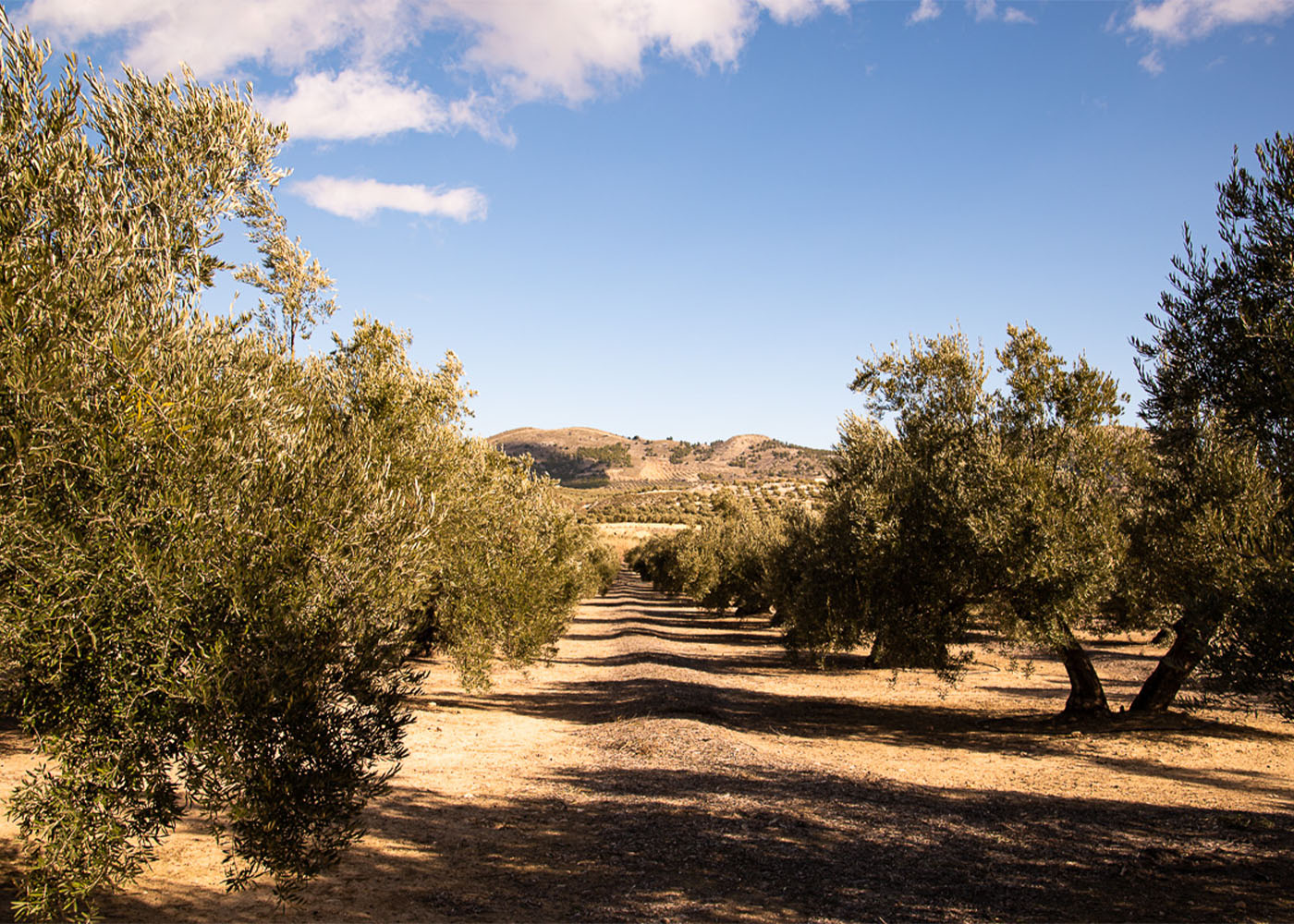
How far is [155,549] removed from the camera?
7.67 meters

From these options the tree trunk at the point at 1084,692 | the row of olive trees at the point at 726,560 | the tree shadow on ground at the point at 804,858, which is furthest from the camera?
the row of olive trees at the point at 726,560

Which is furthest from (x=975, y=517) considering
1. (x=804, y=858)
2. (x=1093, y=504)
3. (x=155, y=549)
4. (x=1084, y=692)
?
(x=155, y=549)

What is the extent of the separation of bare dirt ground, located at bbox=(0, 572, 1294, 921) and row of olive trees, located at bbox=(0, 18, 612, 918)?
247 cm

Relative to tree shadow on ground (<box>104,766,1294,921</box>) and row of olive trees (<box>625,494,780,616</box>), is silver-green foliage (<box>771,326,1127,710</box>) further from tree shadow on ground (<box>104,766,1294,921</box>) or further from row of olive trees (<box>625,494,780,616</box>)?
row of olive trees (<box>625,494,780,616</box>)

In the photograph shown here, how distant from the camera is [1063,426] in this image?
20.4 m

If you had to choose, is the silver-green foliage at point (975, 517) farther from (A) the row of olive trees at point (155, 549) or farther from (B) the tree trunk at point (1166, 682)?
(A) the row of olive trees at point (155, 549)

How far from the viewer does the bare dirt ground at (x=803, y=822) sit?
32.3 feet

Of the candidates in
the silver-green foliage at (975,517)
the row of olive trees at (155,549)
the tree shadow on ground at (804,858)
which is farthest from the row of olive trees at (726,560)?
the row of olive trees at (155,549)

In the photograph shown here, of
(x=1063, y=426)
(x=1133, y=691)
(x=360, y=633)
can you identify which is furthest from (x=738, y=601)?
(x=360, y=633)

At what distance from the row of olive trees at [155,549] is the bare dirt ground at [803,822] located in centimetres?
247

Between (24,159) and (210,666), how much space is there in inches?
233

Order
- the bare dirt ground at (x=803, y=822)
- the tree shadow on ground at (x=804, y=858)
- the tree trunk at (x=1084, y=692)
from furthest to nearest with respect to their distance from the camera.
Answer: the tree trunk at (x=1084, y=692) < the bare dirt ground at (x=803, y=822) < the tree shadow on ground at (x=804, y=858)

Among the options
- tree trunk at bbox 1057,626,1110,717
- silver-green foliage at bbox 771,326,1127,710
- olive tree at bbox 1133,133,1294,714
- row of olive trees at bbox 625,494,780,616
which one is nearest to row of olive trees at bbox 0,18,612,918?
olive tree at bbox 1133,133,1294,714

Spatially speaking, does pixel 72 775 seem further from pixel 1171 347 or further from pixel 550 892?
pixel 1171 347
